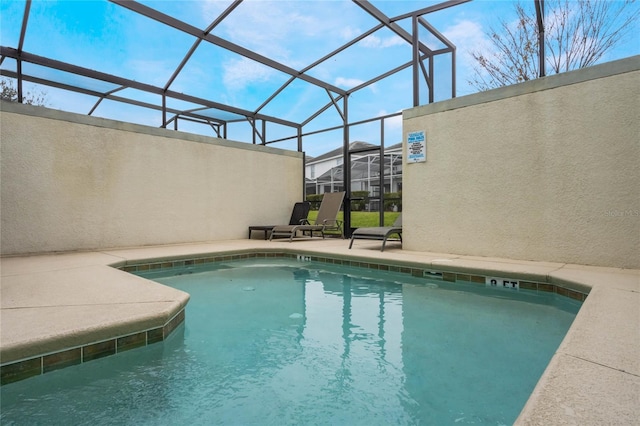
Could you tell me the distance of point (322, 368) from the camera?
7.02 ft

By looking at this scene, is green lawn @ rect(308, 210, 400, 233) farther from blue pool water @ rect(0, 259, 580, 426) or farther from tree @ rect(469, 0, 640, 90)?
blue pool water @ rect(0, 259, 580, 426)

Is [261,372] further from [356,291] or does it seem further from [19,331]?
[356,291]

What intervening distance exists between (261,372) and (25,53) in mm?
7651

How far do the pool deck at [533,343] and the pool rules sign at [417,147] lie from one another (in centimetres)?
215

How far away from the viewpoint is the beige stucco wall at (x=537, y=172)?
4.13m

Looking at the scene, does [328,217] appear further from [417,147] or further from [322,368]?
[322,368]

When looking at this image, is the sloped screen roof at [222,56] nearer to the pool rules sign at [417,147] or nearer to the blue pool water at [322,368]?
the pool rules sign at [417,147]

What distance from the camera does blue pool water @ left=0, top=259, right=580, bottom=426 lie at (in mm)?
1652

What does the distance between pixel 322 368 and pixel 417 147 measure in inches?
189

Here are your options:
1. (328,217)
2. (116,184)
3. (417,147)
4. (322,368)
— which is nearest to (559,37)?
(417,147)

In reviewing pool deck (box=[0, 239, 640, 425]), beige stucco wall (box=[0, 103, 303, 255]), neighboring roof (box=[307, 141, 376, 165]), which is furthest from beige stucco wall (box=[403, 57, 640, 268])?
beige stucco wall (box=[0, 103, 303, 255])

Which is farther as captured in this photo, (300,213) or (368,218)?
(300,213)

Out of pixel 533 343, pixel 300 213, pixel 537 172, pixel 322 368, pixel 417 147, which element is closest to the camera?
pixel 322 368

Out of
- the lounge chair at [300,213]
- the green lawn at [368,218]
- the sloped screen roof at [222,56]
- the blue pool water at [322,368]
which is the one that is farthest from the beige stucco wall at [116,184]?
the blue pool water at [322,368]
